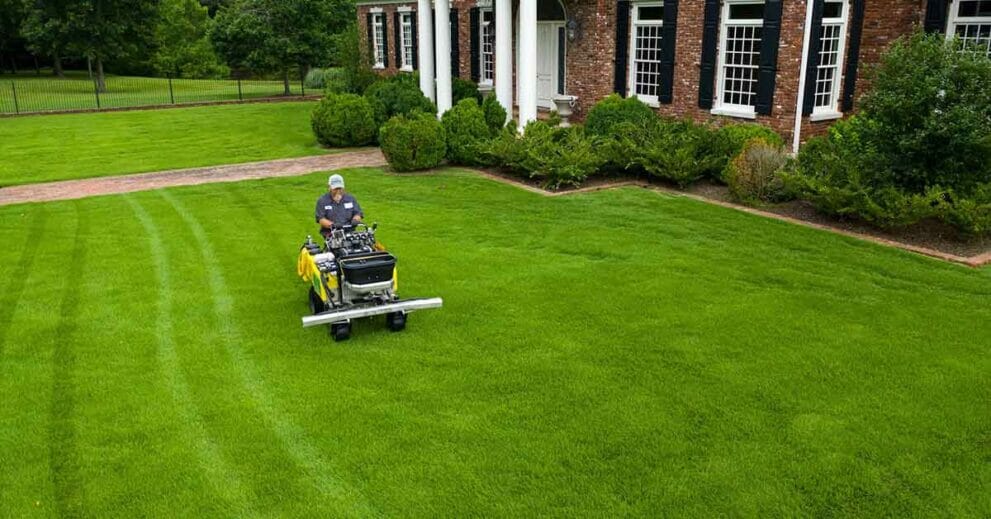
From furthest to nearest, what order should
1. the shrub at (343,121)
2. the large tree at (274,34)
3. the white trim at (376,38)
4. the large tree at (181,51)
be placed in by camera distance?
the large tree at (181,51), the large tree at (274,34), the white trim at (376,38), the shrub at (343,121)

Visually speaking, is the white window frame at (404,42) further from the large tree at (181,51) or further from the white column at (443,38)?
the large tree at (181,51)

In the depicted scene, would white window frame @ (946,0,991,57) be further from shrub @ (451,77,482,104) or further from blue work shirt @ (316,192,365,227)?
shrub @ (451,77,482,104)

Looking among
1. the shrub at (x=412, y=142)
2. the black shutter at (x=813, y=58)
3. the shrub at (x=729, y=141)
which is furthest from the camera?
the shrub at (x=412, y=142)

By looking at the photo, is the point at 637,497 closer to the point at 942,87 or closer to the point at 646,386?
the point at 646,386

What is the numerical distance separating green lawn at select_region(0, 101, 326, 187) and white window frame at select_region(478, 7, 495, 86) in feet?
18.7

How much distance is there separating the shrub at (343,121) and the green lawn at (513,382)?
354 inches

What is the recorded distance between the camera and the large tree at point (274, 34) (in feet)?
108

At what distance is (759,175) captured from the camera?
12453 mm

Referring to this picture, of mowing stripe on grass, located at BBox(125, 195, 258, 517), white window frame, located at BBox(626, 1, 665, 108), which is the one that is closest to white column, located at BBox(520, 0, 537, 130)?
white window frame, located at BBox(626, 1, 665, 108)

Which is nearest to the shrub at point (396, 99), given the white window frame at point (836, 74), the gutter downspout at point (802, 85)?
the gutter downspout at point (802, 85)

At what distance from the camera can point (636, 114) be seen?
52.0 feet

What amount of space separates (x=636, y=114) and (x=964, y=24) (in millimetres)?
6029

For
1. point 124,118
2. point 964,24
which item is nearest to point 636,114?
point 964,24

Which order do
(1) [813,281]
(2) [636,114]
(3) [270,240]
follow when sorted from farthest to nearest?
Answer: 1. (2) [636,114]
2. (3) [270,240]
3. (1) [813,281]
